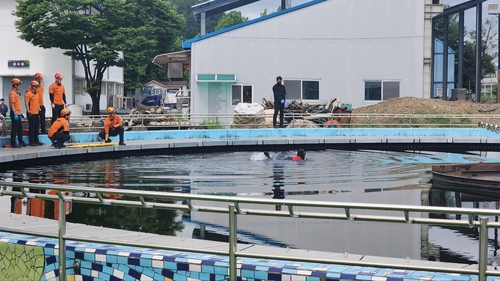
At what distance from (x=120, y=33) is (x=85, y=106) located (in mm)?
7887

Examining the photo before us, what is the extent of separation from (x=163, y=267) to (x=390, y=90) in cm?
3061

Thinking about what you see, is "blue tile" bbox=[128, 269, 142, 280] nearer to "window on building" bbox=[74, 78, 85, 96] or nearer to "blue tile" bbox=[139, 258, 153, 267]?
"blue tile" bbox=[139, 258, 153, 267]

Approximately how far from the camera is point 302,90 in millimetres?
35594

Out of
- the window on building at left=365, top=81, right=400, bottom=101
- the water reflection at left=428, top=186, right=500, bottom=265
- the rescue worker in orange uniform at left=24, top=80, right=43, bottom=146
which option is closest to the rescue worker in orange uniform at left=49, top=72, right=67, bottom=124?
the rescue worker in orange uniform at left=24, top=80, right=43, bottom=146

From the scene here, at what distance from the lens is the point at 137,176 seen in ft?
56.3

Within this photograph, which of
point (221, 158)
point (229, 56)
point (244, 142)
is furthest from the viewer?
point (229, 56)

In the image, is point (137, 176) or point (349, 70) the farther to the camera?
point (349, 70)

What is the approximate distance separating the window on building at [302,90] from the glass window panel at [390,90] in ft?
10.4

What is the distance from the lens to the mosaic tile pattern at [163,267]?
18.9ft

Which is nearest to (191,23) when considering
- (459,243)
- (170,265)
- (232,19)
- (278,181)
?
(232,19)

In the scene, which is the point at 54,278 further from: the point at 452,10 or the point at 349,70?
→ the point at 452,10

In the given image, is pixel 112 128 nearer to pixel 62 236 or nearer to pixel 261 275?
pixel 62 236

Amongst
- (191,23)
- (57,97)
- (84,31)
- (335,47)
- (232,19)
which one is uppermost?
(191,23)

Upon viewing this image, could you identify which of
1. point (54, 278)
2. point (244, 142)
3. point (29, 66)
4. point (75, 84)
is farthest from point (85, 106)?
point (54, 278)
